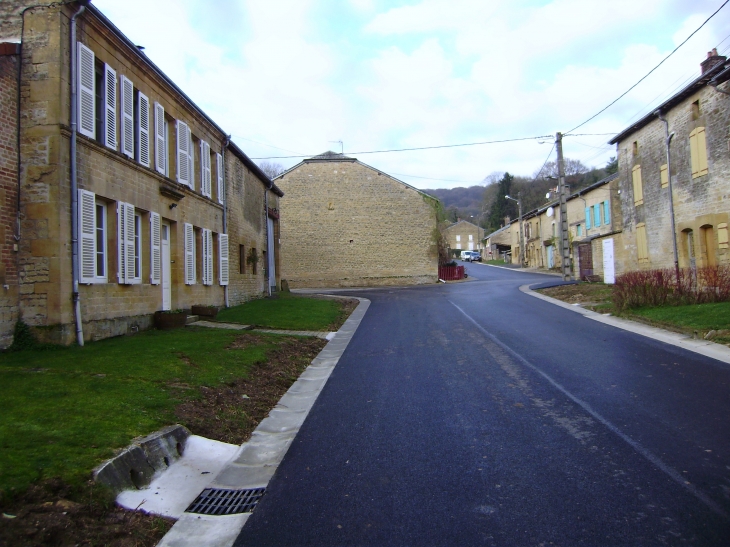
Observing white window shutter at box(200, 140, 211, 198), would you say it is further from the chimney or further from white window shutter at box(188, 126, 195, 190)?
the chimney

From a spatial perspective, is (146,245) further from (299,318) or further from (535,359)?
(535,359)

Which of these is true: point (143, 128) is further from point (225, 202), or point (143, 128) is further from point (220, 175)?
point (225, 202)

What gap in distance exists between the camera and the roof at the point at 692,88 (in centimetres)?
1730

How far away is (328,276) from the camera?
42.1 m

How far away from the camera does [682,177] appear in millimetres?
20516

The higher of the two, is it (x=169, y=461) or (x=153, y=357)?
(x=153, y=357)

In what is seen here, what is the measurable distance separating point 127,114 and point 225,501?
10536mm

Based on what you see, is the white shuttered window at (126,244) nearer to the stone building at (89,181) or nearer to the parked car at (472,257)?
the stone building at (89,181)

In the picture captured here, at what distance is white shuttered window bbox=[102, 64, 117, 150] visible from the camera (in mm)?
11375

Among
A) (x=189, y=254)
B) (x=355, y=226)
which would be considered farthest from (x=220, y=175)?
(x=355, y=226)

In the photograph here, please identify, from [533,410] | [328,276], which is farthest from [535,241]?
[533,410]

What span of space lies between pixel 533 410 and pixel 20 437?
5129 mm

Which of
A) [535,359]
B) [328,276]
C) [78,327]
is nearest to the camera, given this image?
[535,359]

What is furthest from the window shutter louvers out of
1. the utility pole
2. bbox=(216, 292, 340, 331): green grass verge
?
the utility pole
